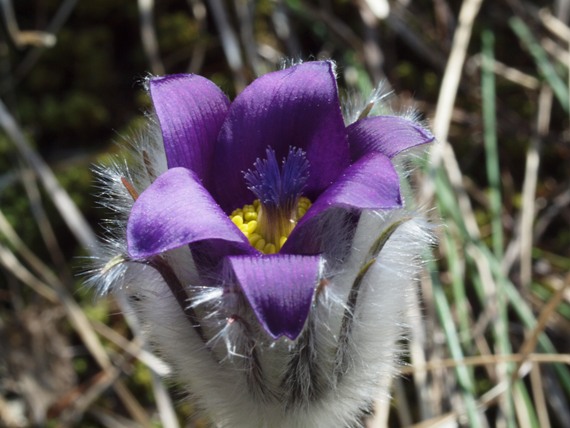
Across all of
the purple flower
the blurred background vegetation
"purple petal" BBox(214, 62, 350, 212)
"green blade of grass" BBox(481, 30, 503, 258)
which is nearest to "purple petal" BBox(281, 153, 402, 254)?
the purple flower

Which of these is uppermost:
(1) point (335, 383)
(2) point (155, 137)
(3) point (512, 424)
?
(2) point (155, 137)

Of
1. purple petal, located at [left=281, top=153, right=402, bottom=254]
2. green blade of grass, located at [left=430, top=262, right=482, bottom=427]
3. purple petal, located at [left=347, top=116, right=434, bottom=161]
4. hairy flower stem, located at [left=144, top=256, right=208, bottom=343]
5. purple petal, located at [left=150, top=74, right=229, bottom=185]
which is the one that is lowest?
green blade of grass, located at [left=430, top=262, right=482, bottom=427]

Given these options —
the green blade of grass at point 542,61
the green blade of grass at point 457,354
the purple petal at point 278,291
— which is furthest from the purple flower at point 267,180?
the green blade of grass at point 542,61

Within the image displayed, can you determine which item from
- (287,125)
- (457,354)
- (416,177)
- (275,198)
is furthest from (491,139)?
(275,198)

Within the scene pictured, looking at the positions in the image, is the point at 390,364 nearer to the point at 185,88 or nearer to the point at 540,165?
the point at 185,88

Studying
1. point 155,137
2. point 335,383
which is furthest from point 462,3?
point 335,383

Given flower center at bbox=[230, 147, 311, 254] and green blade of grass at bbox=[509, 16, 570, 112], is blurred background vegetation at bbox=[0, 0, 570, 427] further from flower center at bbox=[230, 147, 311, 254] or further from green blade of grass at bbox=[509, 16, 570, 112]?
flower center at bbox=[230, 147, 311, 254]
